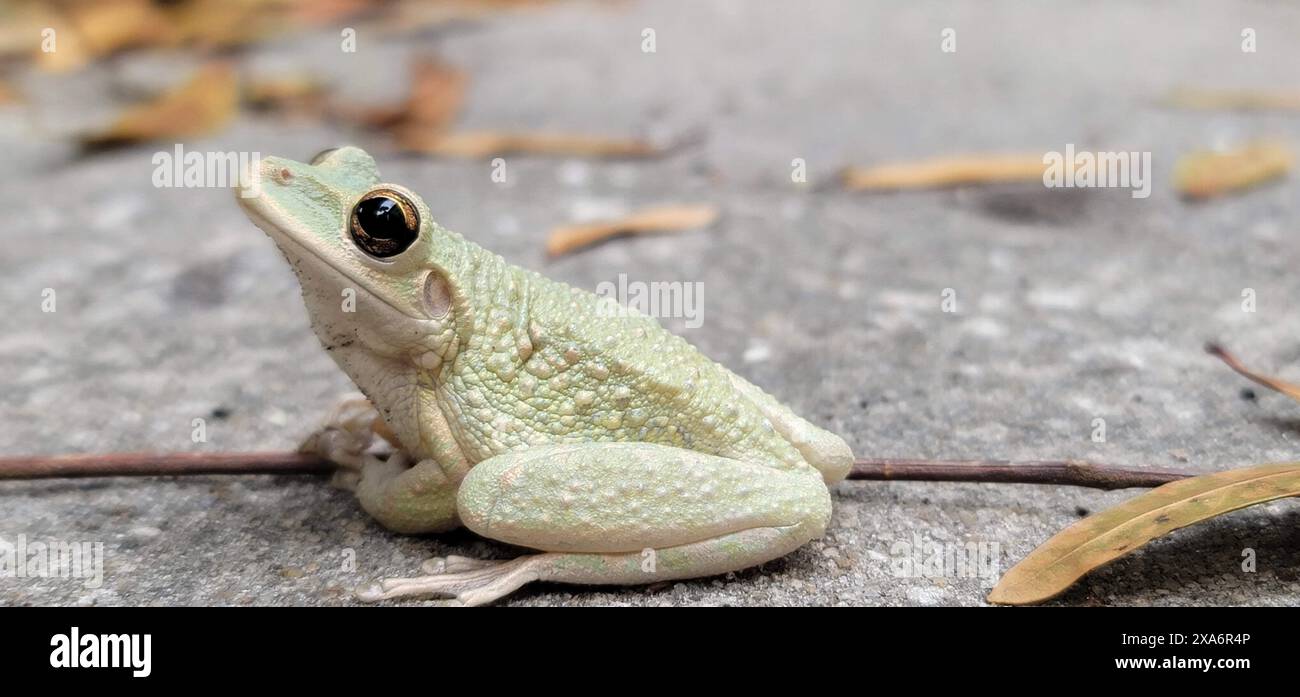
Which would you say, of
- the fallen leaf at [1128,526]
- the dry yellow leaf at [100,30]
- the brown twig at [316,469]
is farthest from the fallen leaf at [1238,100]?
the dry yellow leaf at [100,30]

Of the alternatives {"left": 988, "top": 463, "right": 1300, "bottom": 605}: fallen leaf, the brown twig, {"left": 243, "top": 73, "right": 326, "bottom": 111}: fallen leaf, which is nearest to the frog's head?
the brown twig

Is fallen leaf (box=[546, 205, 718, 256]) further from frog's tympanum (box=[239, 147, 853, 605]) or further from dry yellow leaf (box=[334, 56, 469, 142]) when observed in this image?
frog's tympanum (box=[239, 147, 853, 605])

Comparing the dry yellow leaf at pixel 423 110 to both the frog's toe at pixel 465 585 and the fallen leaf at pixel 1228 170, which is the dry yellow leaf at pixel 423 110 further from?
the frog's toe at pixel 465 585

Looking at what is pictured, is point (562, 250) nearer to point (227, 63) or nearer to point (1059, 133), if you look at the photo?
point (1059, 133)

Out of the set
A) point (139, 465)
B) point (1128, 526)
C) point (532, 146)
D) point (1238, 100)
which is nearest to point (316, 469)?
point (139, 465)

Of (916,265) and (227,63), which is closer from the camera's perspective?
(916,265)

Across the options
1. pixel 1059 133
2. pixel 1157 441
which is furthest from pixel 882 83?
pixel 1157 441
